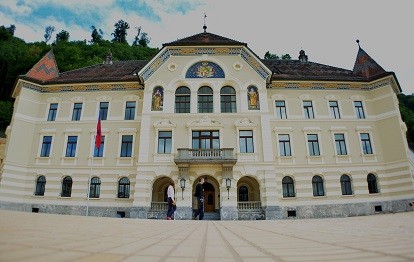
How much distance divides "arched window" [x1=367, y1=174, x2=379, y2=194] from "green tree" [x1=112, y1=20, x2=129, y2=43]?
9643 centimetres

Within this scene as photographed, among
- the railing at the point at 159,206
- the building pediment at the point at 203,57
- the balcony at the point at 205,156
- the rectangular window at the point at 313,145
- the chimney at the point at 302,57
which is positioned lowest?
the railing at the point at 159,206

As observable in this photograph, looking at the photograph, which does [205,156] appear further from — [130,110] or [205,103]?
[130,110]

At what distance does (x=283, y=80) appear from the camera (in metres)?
25.7

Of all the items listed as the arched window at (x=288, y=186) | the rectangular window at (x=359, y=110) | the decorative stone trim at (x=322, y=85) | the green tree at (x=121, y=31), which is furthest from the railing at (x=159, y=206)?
the green tree at (x=121, y=31)

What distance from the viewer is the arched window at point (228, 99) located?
2389cm

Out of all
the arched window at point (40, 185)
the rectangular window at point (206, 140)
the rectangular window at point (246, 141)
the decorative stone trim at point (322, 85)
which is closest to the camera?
the rectangular window at point (246, 141)

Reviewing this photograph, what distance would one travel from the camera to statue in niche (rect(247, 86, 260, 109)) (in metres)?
23.7

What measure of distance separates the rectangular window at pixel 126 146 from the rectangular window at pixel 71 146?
181 inches

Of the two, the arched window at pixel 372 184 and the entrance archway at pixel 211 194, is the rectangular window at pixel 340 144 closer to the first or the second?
the arched window at pixel 372 184

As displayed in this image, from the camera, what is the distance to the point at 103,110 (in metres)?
25.6

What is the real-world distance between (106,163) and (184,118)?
8.31 metres

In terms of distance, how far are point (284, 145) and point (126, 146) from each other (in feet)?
48.8

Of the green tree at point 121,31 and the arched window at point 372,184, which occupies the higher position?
the green tree at point 121,31

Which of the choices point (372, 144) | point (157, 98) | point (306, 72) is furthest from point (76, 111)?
point (372, 144)
